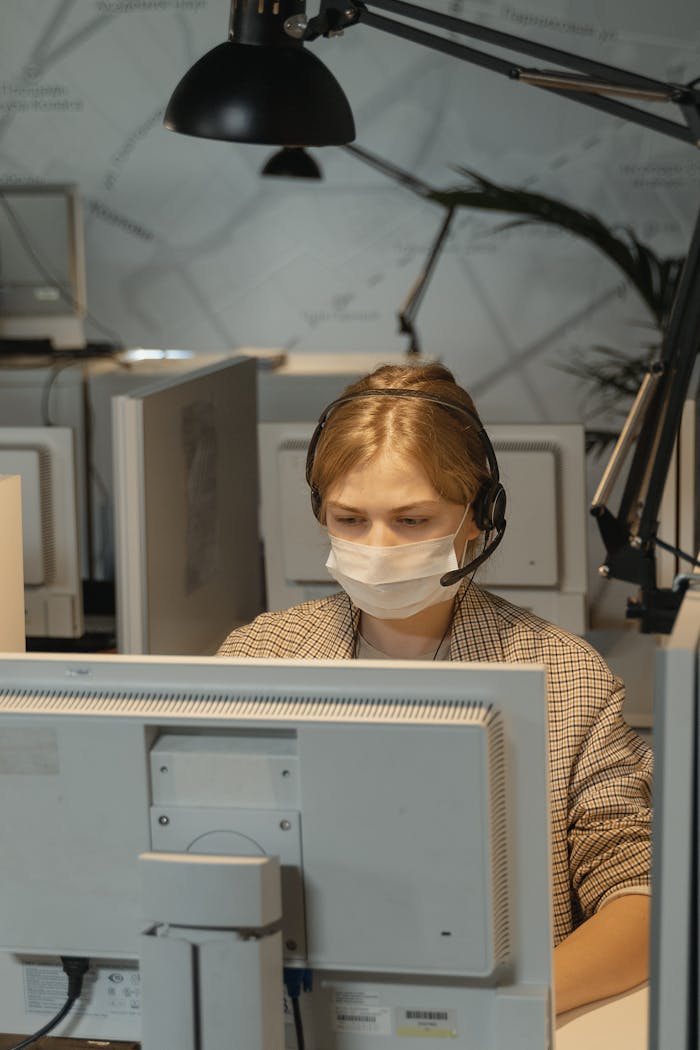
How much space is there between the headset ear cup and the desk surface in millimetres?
533

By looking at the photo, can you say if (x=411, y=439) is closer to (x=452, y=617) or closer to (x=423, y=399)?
(x=423, y=399)

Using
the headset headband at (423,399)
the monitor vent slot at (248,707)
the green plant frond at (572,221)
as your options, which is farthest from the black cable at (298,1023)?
the green plant frond at (572,221)

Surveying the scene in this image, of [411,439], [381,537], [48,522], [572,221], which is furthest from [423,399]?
[572,221]

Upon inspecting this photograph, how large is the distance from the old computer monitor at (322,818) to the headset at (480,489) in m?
0.55

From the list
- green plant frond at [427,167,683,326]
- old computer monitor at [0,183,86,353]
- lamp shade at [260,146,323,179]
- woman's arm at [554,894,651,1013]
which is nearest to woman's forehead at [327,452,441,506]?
woman's arm at [554,894,651,1013]

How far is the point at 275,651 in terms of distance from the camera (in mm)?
1583

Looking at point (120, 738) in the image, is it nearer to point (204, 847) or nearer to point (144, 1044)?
point (204, 847)

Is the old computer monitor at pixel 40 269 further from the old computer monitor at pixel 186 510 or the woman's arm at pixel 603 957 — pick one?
the woman's arm at pixel 603 957

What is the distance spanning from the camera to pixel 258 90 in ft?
5.70

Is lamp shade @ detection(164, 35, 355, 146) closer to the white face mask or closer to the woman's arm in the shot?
the white face mask

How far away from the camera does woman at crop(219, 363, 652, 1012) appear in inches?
51.9

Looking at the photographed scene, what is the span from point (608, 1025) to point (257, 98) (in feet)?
3.93

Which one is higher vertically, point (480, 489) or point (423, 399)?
point (423, 399)

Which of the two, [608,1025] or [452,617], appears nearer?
[608,1025]
